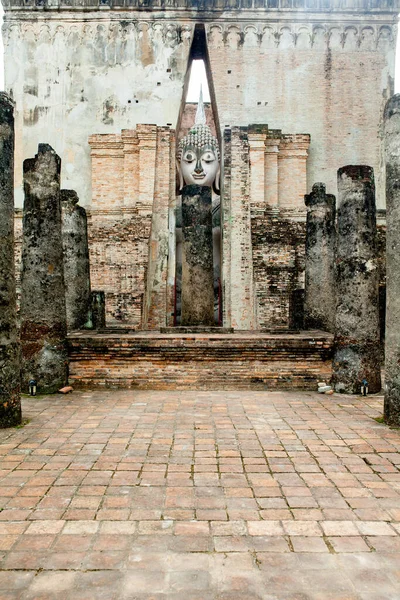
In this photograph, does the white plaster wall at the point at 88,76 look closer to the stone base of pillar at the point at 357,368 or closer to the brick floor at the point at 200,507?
the stone base of pillar at the point at 357,368

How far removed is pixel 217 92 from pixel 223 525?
15679 mm

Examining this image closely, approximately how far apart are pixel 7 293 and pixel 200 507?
10.7 feet

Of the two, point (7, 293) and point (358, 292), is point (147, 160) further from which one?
point (7, 293)

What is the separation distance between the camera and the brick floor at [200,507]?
102 inches

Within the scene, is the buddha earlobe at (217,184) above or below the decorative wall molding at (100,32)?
below

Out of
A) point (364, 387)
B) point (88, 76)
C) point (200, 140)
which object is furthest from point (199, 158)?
point (364, 387)

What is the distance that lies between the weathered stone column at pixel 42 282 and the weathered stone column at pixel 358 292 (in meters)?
3.84

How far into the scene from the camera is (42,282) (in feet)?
24.5

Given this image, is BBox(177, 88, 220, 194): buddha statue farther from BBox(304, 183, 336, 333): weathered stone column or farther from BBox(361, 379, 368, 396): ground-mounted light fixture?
BBox(361, 379, 368, 396): ground-mounted light fixture

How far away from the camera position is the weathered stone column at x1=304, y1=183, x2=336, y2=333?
9.95 metres

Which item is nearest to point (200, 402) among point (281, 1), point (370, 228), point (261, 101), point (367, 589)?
point (370, 228)

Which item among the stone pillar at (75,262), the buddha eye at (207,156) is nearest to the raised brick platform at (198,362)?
the stone pillar at (75,262)

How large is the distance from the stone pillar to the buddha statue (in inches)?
158

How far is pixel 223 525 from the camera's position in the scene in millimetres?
3182
